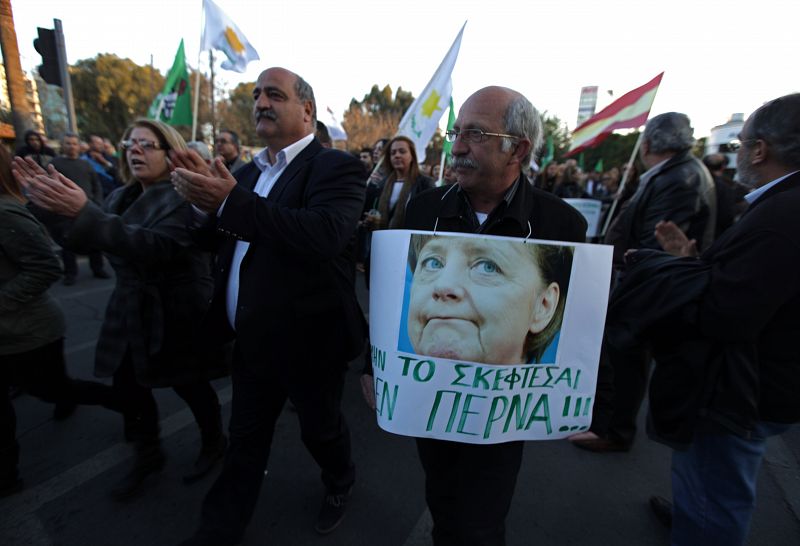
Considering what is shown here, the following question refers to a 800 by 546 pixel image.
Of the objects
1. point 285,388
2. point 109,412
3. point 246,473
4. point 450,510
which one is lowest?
point 109,412

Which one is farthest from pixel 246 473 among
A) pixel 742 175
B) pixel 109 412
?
pixel 742 175

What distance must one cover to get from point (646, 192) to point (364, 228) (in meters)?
2.56

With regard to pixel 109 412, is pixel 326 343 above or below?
above

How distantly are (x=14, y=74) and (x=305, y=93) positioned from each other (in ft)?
26.7

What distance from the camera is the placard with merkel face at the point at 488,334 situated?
1.17 metres

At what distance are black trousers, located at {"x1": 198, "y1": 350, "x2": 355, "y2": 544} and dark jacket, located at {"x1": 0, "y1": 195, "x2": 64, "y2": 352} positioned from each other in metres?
1.15

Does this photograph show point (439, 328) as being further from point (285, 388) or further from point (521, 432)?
point (285, 388)

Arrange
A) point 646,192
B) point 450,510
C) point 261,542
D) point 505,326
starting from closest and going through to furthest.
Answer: point 505,326 < point 450,510 < point 261,542 < point 646,192

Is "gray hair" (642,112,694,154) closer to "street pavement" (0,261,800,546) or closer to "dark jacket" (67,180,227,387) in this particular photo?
"street pavement" (0,261,800,546)

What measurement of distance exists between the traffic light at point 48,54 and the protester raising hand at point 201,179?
27.4ft

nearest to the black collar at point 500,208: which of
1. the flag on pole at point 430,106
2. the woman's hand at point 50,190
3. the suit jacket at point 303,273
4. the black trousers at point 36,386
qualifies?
the suit jacket at point 303,273

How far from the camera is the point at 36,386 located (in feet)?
7.81

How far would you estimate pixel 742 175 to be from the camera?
157cm

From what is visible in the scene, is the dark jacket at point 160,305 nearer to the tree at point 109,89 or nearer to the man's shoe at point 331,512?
the man's shoe at point 331,512
